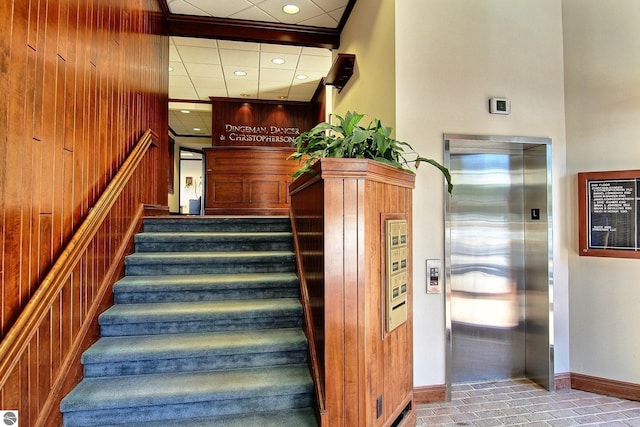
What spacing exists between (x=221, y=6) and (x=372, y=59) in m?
2.25

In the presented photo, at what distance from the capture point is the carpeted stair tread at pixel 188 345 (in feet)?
7.81

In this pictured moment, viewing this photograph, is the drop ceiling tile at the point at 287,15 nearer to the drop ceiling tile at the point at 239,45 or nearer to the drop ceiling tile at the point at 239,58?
the drop ceiling tile at the point at 239,45

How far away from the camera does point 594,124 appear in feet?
10.3

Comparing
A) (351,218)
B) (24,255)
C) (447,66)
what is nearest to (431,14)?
(447,66)

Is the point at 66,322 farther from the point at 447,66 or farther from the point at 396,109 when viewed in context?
the point at 447,66

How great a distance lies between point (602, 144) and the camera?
3.10m

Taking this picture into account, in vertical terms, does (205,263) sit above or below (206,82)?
below

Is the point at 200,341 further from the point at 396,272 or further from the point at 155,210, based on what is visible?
the point at 155,210

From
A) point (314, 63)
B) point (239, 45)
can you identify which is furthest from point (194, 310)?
point (314, 63)

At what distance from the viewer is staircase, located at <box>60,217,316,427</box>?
7.09 ft

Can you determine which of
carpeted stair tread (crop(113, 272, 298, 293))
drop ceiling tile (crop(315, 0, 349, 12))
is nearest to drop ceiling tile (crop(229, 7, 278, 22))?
drop ceiling tile (crop(315, 0, 349, 12))

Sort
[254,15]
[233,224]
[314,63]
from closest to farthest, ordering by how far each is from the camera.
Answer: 1. [233,224]
2. [254,15]
3. [314,63]

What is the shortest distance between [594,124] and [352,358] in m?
3.07

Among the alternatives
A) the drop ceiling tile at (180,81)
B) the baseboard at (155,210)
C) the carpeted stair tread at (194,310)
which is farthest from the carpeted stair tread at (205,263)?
the drop ceiling tile at (180,81)
